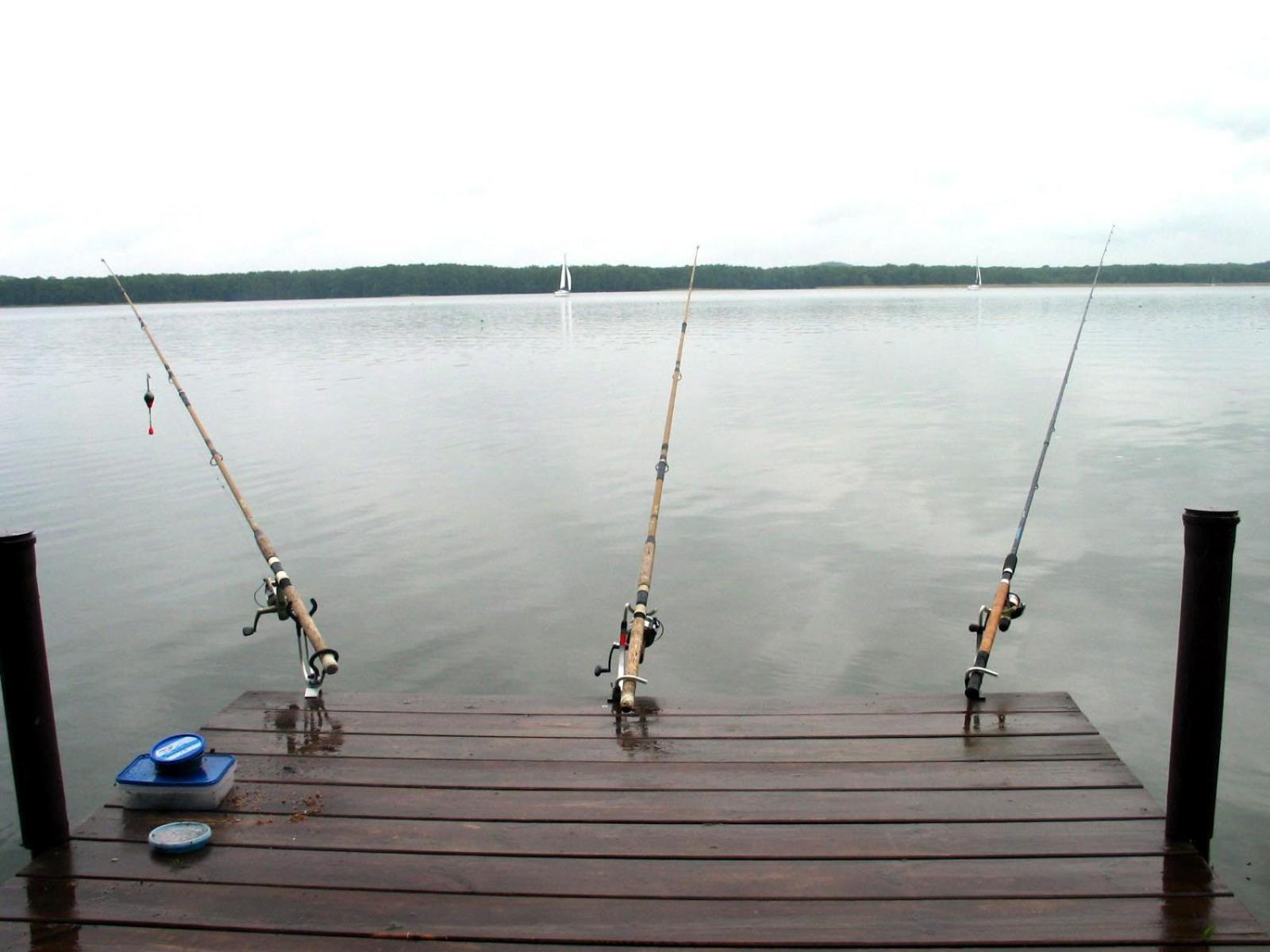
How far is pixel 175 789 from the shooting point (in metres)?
3.14

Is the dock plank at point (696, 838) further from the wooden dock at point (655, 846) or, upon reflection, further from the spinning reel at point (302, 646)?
the spinning reel at point (302, 646)

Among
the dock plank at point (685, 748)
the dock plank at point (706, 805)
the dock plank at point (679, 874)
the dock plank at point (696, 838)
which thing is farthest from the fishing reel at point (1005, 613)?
the dock plank at point (679, 874)

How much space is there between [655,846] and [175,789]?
4.73ft

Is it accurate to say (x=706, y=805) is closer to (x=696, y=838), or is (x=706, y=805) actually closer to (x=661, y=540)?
(x=696, y=838)

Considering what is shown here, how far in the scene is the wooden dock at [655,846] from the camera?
2514 millimetres

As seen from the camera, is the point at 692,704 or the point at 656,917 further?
the point at 692,704

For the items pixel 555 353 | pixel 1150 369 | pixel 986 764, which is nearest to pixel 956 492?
pixel 986 764

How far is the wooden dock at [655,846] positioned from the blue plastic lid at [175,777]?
92mm

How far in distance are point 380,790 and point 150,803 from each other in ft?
2.19

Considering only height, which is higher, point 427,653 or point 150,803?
point 150,803

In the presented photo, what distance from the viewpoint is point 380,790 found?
3.26m

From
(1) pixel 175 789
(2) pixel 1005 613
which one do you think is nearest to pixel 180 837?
(1) pixel 175 789

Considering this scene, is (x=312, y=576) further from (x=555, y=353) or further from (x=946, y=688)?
(x=555, y=353)

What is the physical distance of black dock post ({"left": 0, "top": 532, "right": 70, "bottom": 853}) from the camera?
112 inches
